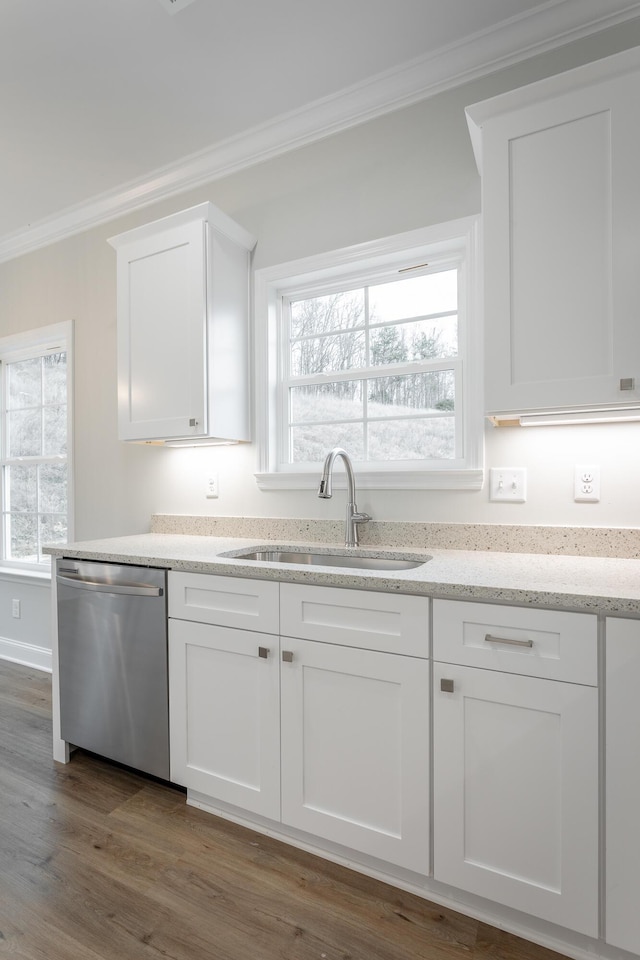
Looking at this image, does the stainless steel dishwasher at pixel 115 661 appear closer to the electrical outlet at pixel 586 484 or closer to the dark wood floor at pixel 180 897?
the dark wood floor at pixel 180 897

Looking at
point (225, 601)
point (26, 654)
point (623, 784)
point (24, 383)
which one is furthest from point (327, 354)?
point (26, 654)

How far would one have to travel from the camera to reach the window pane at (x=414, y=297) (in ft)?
7.20

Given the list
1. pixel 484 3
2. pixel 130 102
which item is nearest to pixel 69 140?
pixel 130 102

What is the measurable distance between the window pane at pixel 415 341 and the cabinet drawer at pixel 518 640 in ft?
3.92

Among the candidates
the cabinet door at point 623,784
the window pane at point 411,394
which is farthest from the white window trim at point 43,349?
the cabinet door at point 623,784

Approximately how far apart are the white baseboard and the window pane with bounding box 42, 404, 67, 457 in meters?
1.24

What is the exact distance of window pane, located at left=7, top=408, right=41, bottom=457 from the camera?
356 centimetres

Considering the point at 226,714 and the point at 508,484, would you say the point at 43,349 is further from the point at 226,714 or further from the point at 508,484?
the point at 508,484

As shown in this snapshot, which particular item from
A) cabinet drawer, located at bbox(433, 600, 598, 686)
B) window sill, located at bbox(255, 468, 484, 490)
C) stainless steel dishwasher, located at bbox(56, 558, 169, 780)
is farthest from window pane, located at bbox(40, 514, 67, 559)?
cabinet drawer, located at bbox(433, 600, 598, 686)

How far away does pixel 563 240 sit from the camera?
1548 millimetres

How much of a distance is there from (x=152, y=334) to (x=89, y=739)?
1.74 m

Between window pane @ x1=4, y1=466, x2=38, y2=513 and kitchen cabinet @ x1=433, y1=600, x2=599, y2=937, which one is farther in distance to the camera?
window pane @ x1=4, y1=466, x2=38, y2=513

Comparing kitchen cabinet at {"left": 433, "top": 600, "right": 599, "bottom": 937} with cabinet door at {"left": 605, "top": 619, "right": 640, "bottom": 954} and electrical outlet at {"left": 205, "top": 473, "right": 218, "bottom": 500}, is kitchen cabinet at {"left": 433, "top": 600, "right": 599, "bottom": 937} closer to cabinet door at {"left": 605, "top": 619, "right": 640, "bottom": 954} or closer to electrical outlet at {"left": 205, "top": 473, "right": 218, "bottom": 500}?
cabinet door at {"left": 605, "top": 619, "right": 640, "bottom": 954}

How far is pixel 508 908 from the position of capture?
4.48ft
